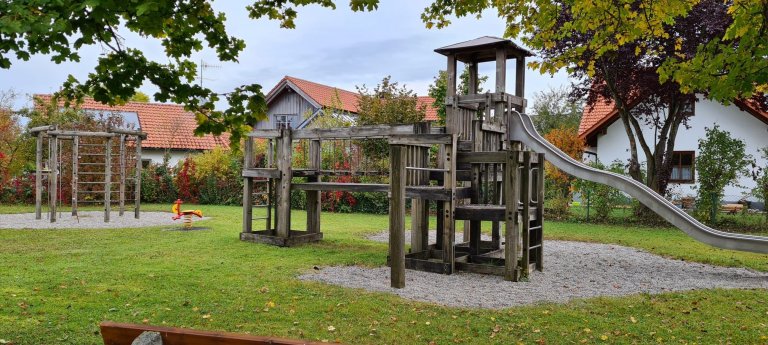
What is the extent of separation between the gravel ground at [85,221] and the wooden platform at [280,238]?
3.39 meters

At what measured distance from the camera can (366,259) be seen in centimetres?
1038

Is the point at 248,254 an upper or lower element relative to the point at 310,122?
lower

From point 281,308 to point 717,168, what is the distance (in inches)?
620

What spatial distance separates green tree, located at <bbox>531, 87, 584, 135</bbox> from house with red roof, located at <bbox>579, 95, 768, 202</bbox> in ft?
50.3

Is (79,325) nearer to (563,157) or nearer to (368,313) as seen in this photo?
(368,313)

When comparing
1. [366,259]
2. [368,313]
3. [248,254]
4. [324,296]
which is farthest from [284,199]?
[368,313]

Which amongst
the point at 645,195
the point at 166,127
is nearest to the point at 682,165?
the point at 645,195

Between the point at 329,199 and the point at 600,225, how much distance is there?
9.24 metres

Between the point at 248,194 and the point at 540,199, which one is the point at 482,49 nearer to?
the point at 540,199

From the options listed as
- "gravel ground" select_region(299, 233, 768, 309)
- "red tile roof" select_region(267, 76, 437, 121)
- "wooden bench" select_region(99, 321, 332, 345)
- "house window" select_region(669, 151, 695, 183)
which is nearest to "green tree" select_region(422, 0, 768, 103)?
"gravel ground" select_region(299, 233, 768, 309)

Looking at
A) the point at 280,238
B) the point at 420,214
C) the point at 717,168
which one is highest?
the point at 717,168

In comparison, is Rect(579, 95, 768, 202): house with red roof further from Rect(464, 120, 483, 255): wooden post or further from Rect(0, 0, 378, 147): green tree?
Rect(0, 0, 378, 147): green tree

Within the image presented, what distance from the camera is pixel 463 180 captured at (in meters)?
10.7

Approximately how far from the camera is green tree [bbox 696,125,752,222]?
17641mm
